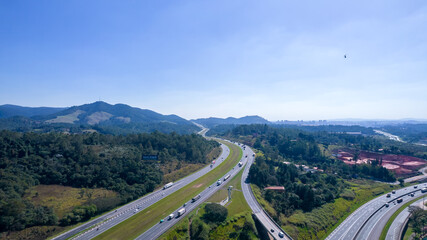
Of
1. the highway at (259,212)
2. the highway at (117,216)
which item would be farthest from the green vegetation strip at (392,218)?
the highway at (117,216)

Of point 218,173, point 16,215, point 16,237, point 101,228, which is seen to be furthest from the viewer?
point 218,173

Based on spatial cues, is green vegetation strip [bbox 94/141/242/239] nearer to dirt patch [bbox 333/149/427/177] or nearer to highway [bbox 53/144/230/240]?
highway [bbox 53/144/230/240]

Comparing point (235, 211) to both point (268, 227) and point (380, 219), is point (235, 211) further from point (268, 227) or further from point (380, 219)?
point (380, 219)

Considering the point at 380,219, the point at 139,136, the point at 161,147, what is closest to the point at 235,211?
the point at 380,219

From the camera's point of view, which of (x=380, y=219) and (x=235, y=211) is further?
(x=380, y=219)

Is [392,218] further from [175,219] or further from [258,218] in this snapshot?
[175,219]

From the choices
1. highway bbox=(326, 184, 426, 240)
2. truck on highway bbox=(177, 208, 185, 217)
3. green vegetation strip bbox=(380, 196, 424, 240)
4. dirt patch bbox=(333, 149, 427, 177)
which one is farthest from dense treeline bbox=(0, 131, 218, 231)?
dirt patch bbox=(333, 149, 427, 177)

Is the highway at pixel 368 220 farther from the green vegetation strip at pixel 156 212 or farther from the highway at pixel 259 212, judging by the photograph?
the green vegetation strip at pixel 156 212

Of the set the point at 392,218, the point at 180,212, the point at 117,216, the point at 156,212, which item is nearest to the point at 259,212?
the point at 180,212
